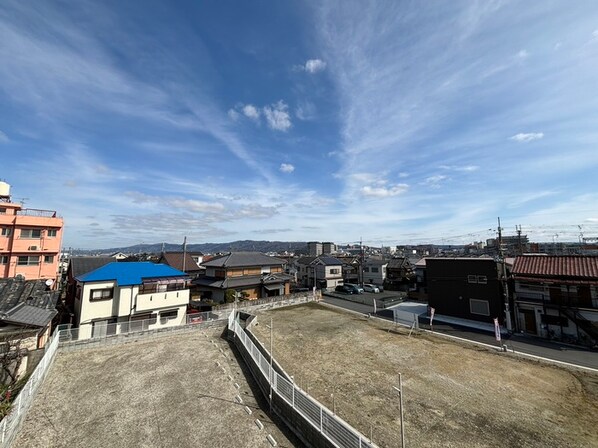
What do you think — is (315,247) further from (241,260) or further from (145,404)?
(145,404)

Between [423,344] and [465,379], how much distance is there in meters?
5.55

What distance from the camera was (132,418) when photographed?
10.3 metres

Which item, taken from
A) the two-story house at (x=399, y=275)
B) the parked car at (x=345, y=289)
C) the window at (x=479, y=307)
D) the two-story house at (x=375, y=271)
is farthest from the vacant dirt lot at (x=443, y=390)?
the two-story house at (x=375, y=271)

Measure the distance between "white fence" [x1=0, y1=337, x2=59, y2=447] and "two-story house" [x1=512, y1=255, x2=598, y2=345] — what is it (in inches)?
1253

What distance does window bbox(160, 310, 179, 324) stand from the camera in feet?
77.8

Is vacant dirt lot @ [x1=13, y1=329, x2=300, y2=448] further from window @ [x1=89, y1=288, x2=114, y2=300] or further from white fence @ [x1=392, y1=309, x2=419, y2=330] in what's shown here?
white fence @ [x1=392, y1=309, x2=419, y2=330]

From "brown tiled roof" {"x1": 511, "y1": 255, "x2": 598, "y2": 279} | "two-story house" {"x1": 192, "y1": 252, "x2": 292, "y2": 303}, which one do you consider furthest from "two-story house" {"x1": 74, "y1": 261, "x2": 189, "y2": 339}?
"brown tiled roof" {"x1": 511, "y1": 255, "x2": 598, "y2": 279}

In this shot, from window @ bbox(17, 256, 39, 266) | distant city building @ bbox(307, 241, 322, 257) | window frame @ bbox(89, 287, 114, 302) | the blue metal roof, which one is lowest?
window frame @ bbox(89, 287, 114, 302)

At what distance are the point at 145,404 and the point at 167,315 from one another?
14.0 meters

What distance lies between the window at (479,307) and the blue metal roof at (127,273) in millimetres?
28107

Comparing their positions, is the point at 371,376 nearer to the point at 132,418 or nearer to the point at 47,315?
the point at 132,418

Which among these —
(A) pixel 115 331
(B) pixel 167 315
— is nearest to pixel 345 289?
(B) pixel 167 315

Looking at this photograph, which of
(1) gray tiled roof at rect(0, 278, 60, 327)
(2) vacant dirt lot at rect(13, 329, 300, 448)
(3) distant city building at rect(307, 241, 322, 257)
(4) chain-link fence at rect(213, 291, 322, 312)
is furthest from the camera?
(3) distant city building at rect(307, 241, 322, 257)

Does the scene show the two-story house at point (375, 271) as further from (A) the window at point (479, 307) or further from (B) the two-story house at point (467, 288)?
(A) the window at point (479, 307)
